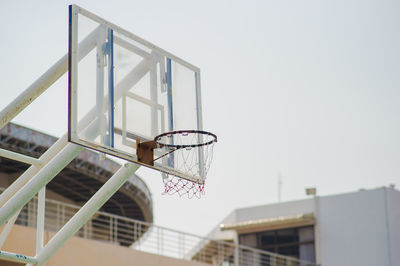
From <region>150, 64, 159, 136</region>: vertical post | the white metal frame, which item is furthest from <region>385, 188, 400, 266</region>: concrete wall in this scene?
<region>150, 64, 159, 136</region>: vertical post

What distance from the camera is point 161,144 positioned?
10.7 m

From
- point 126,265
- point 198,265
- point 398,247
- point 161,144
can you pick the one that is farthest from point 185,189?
point 398,247

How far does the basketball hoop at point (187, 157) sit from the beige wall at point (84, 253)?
13.8ft

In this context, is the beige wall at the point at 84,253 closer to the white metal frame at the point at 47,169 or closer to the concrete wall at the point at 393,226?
the white metal frame at the point at 47,169

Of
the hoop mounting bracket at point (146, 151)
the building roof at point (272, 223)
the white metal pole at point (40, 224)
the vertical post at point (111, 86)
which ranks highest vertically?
the building roof at point (272, 223)

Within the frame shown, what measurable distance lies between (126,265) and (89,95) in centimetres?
766

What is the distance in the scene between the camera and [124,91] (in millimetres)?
10547

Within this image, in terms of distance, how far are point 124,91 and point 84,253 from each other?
5968 mm

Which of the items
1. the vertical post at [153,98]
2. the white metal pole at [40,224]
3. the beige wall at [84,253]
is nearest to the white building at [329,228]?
the beige wall at [84,253]

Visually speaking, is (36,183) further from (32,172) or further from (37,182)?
(32,172)

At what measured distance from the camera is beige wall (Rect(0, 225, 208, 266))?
46.8 feet

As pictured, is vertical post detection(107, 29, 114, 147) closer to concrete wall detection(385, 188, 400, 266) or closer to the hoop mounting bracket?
the hoop mounting bracket

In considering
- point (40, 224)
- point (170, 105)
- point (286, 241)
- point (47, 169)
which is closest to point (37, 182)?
point (47, 169)

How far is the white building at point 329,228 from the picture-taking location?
2294 cm
